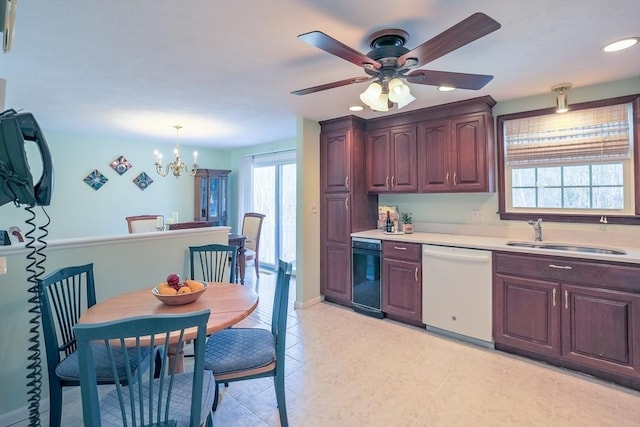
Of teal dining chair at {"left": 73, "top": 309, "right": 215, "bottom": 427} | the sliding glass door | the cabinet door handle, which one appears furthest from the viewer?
the sliding glass door

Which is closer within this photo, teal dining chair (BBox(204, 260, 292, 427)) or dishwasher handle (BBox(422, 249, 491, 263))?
teal dining chair (BBox(204, 260, 292, 427))

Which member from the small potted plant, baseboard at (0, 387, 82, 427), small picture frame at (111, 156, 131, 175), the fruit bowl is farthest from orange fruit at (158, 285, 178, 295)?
small picture frame at (111, 156, 131, 175)

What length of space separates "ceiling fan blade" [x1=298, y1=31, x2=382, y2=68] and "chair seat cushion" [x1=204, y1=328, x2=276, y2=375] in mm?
1608

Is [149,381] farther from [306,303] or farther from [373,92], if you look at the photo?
[306,303]

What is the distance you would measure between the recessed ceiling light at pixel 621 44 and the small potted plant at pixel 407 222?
2.13 meters

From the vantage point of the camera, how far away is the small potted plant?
3.59 metres

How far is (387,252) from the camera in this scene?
338 centimetres

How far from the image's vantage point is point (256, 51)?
2.09 metres

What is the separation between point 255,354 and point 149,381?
588 mm

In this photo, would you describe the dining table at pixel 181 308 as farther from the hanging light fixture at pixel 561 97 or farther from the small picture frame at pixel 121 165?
the small picture frame at pixel 121 165

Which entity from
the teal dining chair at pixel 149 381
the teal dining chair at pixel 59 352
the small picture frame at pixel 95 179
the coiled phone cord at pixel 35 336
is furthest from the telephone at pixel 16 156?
the small picture frame at pixel 95 179

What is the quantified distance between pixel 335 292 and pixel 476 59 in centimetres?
278

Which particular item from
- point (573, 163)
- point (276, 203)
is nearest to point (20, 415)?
point (276, 203)

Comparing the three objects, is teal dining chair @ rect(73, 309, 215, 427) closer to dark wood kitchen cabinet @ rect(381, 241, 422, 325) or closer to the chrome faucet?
dark wood kitchen cabinet @ rect(381, 241, 422, 325)
